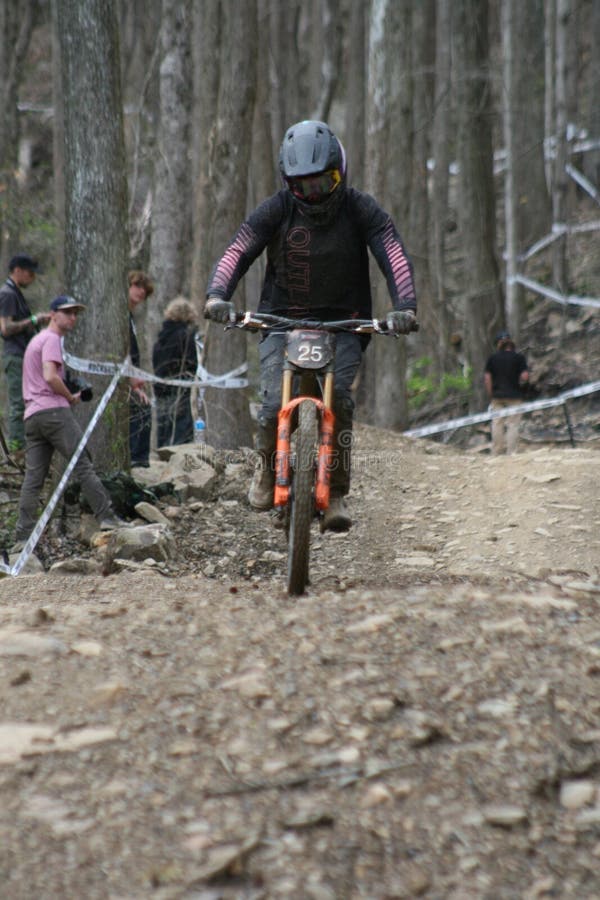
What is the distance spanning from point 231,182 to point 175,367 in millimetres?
2322

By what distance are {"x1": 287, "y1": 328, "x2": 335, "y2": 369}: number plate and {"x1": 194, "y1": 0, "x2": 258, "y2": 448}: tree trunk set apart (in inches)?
266

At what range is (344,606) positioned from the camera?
5.15 metres

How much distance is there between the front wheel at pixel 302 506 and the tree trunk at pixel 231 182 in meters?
7.05

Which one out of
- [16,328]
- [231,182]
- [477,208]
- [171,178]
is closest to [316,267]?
[16,328]

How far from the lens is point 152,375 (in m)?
10.9

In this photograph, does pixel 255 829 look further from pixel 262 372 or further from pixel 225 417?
pixel 225 417

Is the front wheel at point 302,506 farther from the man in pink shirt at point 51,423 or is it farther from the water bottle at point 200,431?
the water bottle at point 200,431

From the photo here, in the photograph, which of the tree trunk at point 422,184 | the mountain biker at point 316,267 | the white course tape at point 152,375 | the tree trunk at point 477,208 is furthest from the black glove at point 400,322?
the tree trunk at point 477,208

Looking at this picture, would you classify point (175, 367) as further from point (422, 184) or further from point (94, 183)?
point (422, 184)

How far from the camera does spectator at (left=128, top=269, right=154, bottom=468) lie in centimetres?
1077

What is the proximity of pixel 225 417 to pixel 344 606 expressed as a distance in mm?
7982

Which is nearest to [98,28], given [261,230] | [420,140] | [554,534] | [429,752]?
[261,230]

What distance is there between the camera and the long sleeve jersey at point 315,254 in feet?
21.5

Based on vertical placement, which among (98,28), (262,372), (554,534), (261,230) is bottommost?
(554,534)
